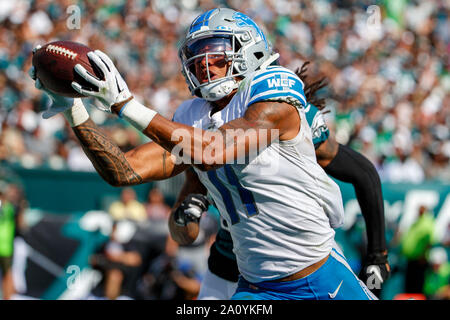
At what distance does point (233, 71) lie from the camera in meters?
3.14

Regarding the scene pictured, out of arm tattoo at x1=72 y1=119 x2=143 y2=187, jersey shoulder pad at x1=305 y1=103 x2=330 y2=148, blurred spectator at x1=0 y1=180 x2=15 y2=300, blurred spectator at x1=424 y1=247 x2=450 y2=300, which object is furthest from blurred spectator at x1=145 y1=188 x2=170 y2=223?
arm tattoo at x1=72 y1=119 x2=143 y2=187

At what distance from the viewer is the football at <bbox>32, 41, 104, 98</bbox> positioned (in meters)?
2.60

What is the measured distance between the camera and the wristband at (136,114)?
2572mm

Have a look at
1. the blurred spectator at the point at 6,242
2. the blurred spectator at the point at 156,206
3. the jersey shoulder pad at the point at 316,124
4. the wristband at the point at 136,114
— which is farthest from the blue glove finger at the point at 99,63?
the blurred spectator at the point at 156,206

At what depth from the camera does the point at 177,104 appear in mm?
9906

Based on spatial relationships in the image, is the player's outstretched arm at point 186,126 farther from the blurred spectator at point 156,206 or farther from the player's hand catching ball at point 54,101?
the blurred spectator at point 156,206

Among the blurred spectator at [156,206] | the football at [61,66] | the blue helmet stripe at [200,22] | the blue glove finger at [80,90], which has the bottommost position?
the blurred spectator at [156,206]

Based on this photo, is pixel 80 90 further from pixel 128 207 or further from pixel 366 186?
pixel 128 207

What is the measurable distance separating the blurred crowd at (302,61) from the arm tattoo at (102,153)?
17.2ft

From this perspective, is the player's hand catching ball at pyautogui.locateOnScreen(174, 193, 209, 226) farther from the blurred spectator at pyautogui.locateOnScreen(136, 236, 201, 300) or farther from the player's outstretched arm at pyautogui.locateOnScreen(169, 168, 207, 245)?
the blurred spectator at pyautogui.locateOnScreen(136, 236, 201, 300)

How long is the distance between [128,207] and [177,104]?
→ 2778 mm

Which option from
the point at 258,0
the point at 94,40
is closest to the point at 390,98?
the point at 258,0

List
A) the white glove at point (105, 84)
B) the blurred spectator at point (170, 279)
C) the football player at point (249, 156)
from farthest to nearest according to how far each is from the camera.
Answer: the blurred spectator at point (170, 279) → the football player at point (249, 156) → the white glove at point (105, 84)

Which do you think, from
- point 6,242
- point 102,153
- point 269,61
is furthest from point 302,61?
point 102,153
